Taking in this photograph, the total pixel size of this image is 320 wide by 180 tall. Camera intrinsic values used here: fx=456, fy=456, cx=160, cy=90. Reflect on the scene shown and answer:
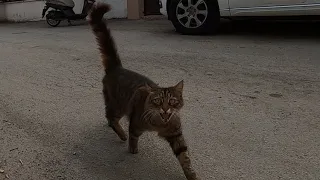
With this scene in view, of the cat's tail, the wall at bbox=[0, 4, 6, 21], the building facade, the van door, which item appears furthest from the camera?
the wall at bbox=[0, 4, 6, 21]

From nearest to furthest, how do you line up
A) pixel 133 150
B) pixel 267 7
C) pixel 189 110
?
1. pixel 133 150
2. pixel 189 110
3. pixel 267 7

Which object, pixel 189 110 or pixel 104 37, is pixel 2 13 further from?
pixel 104 37

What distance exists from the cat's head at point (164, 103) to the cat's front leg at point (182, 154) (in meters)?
0.23

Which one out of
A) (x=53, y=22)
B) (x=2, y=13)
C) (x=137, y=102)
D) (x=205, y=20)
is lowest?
(x=137, y=102)

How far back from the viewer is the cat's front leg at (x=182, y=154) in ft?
10.3

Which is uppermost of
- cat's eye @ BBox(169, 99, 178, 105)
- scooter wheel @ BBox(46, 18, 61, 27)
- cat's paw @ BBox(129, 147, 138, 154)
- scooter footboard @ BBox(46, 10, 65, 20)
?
scooter footboard @ BBox(46, 10, 65, 20)

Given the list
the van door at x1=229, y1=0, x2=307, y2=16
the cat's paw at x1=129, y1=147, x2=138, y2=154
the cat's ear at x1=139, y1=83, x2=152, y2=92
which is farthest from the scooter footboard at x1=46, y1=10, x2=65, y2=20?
the cat's ear at x1=139, y1=83, x2=152, y2=92

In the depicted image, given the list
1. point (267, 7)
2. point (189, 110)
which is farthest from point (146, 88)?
point (267, 7)

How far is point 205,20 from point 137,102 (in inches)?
209

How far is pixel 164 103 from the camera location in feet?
9.78

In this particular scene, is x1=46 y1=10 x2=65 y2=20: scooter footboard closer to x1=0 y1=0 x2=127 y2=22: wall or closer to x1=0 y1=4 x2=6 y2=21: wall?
x1=0 y1=0 x2=127 y2=22: wall

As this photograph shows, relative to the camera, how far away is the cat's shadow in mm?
3312

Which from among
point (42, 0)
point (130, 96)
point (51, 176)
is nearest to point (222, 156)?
point (130, 96)

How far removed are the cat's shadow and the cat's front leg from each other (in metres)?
0.11
